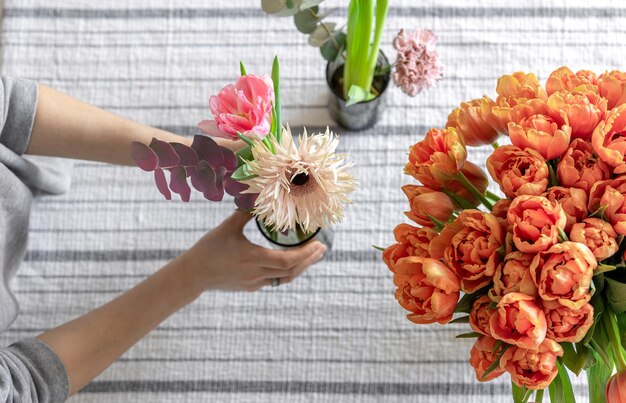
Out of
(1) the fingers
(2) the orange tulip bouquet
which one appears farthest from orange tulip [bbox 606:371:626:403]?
(1) the fingers

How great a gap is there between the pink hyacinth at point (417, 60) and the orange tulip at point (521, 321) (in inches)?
13.9

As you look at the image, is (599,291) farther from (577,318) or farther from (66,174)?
(66,174)

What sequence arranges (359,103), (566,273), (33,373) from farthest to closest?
(359,103) < (33,373) < (566,273)

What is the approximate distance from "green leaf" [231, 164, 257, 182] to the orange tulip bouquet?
0.12 metres

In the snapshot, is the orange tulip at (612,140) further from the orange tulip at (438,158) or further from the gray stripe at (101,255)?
the gray stripe at (101,255)

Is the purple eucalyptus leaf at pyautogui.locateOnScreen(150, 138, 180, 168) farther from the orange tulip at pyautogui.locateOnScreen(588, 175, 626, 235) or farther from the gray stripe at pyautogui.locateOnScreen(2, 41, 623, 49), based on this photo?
the gray stripe at pyautogui.locateOnScreen(2, 41, 623, 49)

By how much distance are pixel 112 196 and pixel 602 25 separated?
2.31 ft

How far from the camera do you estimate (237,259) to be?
73 centimetres

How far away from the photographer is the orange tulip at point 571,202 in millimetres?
441

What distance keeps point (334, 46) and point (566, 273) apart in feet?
1.49

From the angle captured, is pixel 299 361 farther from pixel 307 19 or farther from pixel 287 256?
pixel 307 19

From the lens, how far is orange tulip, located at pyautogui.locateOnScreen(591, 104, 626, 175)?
1.42 ft

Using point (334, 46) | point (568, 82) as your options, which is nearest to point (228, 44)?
point (334, 46)

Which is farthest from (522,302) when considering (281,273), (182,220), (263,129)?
(182,220)
